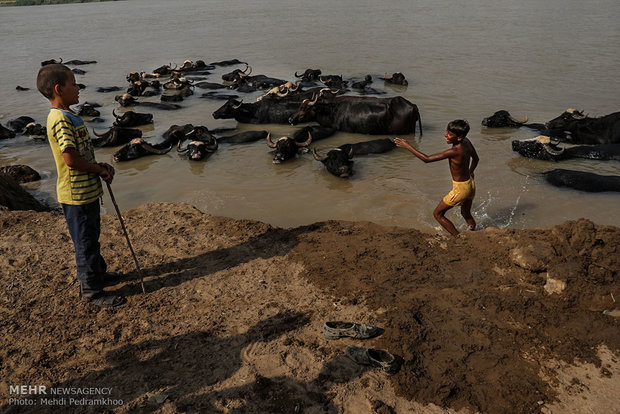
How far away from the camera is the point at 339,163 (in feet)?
26.7

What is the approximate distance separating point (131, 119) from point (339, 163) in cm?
714

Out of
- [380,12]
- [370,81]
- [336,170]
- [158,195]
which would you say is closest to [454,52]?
[370,81]

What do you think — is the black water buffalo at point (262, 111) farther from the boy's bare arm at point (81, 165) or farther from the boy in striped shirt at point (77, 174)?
the boy's bare arm at point (81, 165)

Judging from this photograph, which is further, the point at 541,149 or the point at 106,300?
the point at 541,149

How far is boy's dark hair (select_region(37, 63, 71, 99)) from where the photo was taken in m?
3.52

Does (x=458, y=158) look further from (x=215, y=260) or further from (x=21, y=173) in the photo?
(x=21, y=173)

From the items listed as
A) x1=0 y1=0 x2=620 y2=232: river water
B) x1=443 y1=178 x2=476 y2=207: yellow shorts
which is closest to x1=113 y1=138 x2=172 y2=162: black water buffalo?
x1=0 y1=0 x2=620 y2=232: river water

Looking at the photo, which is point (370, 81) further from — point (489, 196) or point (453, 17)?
point (453, 17)

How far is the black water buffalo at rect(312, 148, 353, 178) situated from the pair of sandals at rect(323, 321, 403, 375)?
4754 millimetres

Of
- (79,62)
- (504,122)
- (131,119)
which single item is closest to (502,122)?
(504,122)

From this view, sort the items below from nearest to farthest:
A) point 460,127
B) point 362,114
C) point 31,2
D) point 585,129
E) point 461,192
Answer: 1. point 460,127
2. point 461,192
3. point 585,129
4. point 362,114
5. point 31,2

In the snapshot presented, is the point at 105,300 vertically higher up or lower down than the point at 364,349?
lower down

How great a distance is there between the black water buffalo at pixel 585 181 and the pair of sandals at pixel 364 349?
559 centimetres

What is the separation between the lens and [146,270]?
4.75 metres
